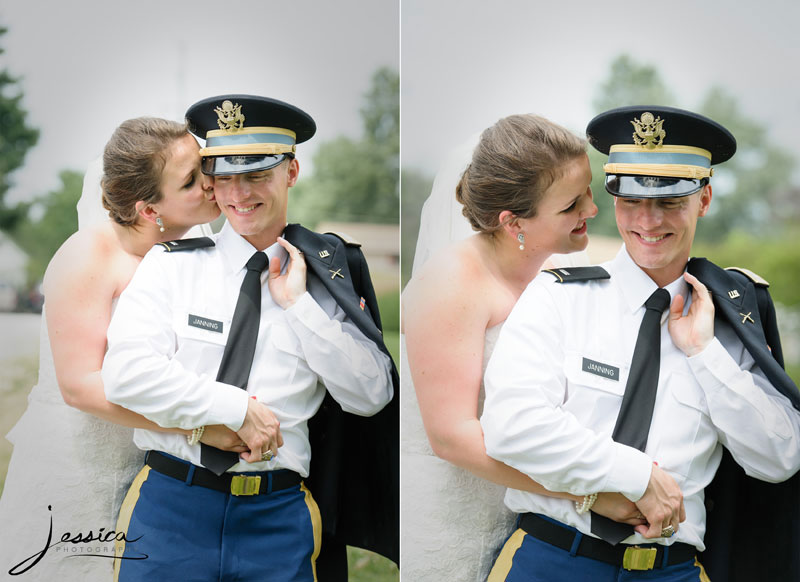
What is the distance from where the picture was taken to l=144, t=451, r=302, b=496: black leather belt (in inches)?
118

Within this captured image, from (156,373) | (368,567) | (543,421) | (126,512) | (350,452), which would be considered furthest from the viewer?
(368,567)

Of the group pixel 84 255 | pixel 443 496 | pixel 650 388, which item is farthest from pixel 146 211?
pixel 650 388

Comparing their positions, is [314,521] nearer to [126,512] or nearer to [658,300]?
[126,512]

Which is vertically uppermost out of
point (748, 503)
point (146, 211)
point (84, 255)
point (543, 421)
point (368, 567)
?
point (146, 211)

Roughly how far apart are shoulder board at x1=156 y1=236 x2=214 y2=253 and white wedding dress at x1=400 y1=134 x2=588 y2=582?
766 mm

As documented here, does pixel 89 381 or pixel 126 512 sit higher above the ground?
pixel 89 381

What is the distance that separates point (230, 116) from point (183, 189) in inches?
12.3

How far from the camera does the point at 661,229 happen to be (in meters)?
2.67

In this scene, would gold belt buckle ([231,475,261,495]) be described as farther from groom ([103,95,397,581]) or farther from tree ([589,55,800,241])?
tree ([589,55,800,241])

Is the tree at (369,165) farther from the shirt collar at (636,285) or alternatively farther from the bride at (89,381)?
the shirt collar at (636,285)

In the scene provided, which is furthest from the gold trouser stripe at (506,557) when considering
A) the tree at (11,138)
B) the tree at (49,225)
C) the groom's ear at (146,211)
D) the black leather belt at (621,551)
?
the tree at (11,138)

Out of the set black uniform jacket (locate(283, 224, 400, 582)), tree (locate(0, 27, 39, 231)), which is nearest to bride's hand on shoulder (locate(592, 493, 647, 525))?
black uniform jacket (locate(283, 224, 400, 582))

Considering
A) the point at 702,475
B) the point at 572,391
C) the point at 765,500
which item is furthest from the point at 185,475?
the point at 765,500

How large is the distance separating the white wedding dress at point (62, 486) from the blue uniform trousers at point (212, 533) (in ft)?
0.30
